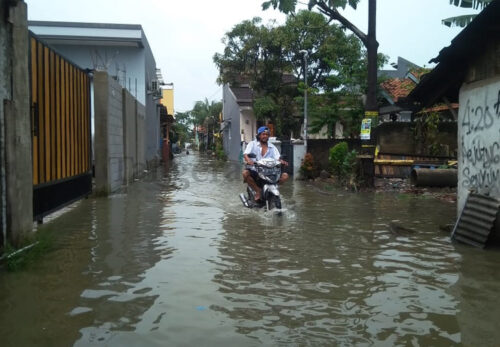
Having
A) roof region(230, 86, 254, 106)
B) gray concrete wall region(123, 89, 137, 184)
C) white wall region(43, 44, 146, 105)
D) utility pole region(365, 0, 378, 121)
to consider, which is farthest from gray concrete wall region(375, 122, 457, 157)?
roof region(230, 86, 254, 106)

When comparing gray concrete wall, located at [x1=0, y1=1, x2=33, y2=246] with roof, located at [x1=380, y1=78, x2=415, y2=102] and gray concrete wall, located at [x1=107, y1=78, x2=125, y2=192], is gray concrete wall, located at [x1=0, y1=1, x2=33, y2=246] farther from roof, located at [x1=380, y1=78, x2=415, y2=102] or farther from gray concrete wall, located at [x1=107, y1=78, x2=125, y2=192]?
roof, located at [x1=380, y1=78, x2=415, y2=102]

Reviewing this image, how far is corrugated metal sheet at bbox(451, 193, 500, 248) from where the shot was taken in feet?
21.4

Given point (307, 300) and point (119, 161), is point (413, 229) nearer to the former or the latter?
point (307, 300)

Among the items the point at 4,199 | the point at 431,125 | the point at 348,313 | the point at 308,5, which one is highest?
the point at 308,5

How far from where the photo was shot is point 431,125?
688 inches

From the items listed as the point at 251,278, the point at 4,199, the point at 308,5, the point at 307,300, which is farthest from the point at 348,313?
the point at 308,5

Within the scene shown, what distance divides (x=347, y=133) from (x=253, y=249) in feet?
54.1

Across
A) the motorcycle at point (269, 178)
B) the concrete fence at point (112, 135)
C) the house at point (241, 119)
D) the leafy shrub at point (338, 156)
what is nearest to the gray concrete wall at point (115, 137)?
the concrete fence at point (112, 135)

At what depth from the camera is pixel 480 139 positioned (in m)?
7.33

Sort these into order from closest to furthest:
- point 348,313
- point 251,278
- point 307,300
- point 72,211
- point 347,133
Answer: point 348,313 < point 307,300 < point 251,278 < point 72,211 < point 347,133

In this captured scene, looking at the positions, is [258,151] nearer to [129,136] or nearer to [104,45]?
[129,136]

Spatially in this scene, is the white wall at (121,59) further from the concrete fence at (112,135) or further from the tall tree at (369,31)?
the tall tree at (369,31)

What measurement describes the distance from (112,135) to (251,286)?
885 centimetres

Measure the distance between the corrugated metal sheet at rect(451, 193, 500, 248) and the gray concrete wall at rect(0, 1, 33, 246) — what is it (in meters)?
5.60
